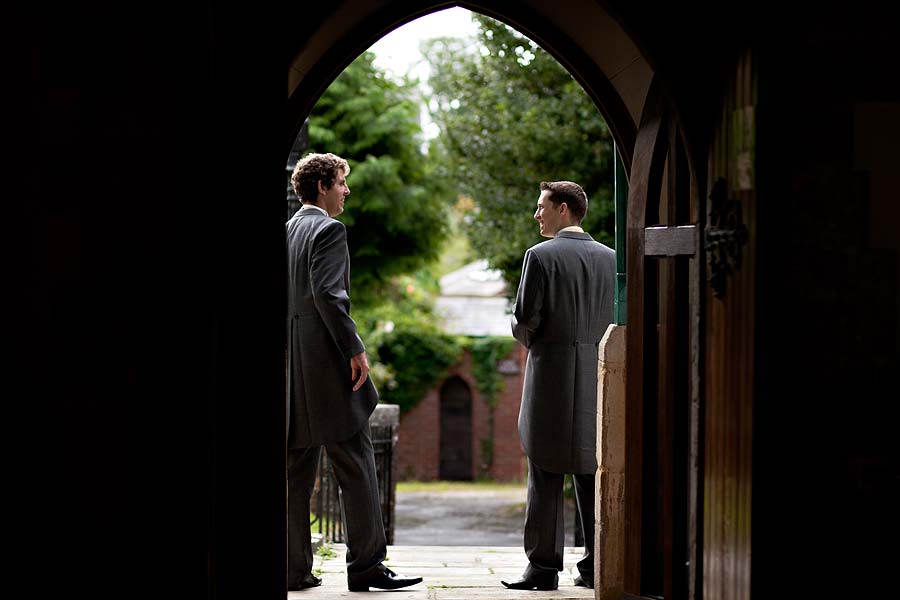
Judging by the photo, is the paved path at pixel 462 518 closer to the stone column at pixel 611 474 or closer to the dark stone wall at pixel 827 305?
the stone column at pixel 611 474

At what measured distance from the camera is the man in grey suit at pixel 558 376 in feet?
16.6

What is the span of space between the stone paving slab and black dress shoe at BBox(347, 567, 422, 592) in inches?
1.1

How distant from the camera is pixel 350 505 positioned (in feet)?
16.2

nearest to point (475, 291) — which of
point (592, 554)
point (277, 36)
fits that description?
point (592, 554)

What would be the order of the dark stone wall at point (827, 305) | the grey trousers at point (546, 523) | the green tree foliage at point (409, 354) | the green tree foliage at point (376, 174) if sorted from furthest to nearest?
the green tree foliage at point (409, 354), the green tree foliage at point (376, 174), the grey trousers at point (546, 523), the dark stone wall at point (827, 305)

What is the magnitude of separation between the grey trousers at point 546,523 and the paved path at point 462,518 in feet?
33.7

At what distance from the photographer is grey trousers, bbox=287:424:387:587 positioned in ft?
16.2

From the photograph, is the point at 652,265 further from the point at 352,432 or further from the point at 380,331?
the point at 380,331

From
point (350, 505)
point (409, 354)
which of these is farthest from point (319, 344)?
point (409, 354)

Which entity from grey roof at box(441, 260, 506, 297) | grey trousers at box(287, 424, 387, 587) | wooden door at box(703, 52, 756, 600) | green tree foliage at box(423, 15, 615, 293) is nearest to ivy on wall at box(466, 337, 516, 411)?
grey roof at box(441, 260, 506, 297)

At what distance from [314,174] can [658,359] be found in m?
1.76

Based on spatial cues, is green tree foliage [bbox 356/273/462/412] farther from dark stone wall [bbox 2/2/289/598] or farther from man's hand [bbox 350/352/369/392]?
dark stone wall [bbox 2/2/289/598]

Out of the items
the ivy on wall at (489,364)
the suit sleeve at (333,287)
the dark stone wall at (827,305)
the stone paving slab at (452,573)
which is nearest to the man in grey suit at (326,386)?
the suit sleeve at (333,287)

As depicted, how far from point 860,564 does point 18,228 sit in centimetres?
239
